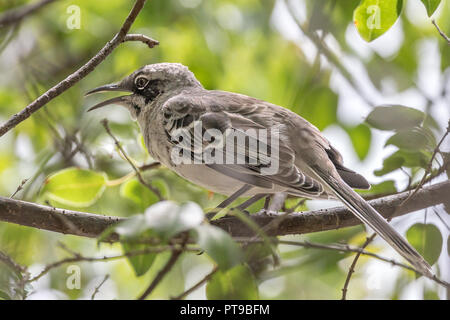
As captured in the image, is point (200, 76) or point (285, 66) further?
point (285, 66)

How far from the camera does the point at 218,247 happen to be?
2.03m

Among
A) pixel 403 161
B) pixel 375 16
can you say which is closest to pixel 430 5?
pixel 375 16

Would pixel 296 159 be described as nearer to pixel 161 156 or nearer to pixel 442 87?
pixel 161 156

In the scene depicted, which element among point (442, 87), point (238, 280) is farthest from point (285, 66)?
point (238, 280)

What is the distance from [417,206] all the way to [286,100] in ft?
6.39

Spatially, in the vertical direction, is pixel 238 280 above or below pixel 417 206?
below

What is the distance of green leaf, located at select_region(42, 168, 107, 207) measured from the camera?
3500 millimetres

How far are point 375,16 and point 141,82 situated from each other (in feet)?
6.53

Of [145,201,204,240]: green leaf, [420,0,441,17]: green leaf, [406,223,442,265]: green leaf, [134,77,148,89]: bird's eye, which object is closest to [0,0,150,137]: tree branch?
[145,201,204,240]: green leaf

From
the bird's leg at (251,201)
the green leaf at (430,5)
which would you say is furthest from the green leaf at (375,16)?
the bird's leg at (251,201)

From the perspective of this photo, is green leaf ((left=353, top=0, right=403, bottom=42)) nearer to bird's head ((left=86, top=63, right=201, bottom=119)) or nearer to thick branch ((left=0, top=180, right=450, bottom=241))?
thick branch ((left=0, top=180, right=450, bottom=241))

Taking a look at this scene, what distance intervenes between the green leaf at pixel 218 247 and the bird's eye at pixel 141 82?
2525mm

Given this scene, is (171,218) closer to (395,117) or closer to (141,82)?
(395,117)

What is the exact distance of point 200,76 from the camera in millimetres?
4668
